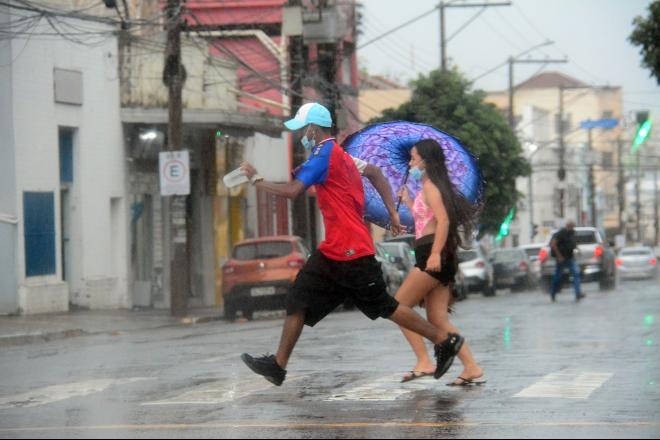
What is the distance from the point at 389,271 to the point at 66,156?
7.35 metres

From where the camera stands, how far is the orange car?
25.9 m

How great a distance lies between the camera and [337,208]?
32.0 feet

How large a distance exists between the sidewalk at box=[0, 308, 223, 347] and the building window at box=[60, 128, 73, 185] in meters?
2.77

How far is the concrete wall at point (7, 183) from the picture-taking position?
84.1ft

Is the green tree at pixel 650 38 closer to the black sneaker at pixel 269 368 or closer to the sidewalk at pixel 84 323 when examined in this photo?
the sidewalk at pixel 84 323

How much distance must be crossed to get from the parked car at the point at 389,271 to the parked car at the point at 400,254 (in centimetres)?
96

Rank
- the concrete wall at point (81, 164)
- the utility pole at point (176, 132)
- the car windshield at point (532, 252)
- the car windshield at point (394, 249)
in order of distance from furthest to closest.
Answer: the car windshield at point (532, 252)
the car windshield at point (394, 249)
the concrete wall at point (81, 164)
the utility pole at point (176, 132)

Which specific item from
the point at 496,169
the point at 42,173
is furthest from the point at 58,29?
the point at 496,169

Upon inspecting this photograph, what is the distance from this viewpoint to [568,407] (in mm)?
9062

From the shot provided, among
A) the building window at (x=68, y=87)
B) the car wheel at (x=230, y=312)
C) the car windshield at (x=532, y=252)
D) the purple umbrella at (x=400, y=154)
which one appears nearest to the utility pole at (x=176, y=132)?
the car wheel at (x=230, y=312)

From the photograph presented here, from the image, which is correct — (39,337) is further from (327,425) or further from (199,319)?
(327,425)

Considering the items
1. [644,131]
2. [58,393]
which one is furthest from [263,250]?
[58,393]

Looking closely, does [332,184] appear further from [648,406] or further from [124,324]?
[124,324]

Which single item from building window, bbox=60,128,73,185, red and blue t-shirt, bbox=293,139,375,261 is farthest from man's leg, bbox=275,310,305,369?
building window, bbox=60,128,73,185
